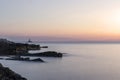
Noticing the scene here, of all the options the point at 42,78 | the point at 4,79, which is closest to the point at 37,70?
the point at 42,78

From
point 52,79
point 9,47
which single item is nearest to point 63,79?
point 52,79

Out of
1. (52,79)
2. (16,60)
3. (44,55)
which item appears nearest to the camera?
(52,79)

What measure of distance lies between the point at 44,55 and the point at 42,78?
38.4 metres

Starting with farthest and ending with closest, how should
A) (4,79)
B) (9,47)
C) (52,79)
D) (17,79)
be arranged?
(9,47) < (52,79) < (17,79) < (4,79)

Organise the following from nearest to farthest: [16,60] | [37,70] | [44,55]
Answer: [37,70] < [16,60] < [44,55]

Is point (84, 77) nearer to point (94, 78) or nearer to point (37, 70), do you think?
point (94, 78)

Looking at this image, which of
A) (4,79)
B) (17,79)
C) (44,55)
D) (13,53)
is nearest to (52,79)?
(17,79)

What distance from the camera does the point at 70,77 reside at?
3600cm

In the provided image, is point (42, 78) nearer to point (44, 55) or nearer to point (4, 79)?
point (4, 79)

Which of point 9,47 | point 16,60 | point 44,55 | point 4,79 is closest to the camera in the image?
point 4,79

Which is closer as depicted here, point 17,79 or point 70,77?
point 17,79

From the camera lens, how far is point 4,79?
23078 millimetres

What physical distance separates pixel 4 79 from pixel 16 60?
1329 inches

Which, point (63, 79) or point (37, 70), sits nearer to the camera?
point (63, 79)
